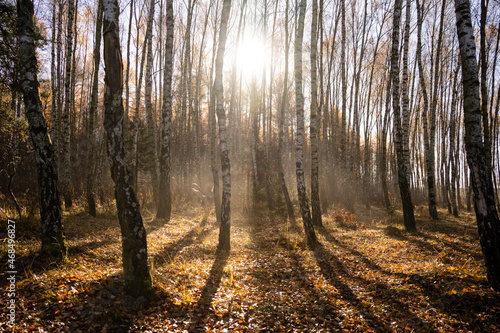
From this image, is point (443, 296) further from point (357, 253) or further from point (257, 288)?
point (257, 288)

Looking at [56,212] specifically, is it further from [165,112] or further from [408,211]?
[408,211]

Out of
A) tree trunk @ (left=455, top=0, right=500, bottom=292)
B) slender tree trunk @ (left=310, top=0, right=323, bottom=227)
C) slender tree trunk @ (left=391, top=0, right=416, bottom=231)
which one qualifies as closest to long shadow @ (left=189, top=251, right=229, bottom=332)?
slender tree trunk @ (left=310, top=0, right=323, bottom=227)

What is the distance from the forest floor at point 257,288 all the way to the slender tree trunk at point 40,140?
385 mm

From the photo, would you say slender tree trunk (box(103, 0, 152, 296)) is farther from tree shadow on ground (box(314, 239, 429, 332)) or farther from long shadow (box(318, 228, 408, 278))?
long shadow (box(318, 228, 408, 278))

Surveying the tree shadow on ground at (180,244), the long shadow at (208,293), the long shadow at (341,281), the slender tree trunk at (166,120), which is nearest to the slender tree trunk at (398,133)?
the long shadow at (341,281)

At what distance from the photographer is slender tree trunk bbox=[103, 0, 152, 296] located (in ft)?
12.7

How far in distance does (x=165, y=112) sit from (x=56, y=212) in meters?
5.59

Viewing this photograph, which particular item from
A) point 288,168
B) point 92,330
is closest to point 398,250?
point 92,330

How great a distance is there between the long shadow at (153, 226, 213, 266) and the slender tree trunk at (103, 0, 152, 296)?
5.12 feet

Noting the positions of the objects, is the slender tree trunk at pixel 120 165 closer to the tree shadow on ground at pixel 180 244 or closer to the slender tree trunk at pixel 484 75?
the tree shadow on ground at pixel 180 244

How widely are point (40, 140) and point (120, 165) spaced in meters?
1.92

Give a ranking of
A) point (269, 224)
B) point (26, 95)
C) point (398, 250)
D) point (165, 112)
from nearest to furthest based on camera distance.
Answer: point (26, 95) < point (398, 250) < point (165, 112) < point (269, 224)

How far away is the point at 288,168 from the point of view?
2627cm

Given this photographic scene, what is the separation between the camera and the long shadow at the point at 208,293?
148 inches
